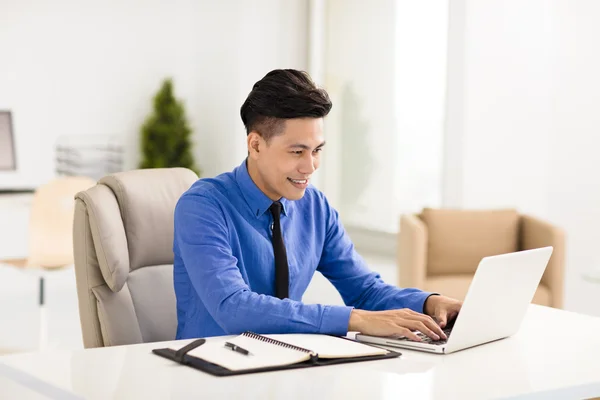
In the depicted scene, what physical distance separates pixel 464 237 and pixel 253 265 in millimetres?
2825

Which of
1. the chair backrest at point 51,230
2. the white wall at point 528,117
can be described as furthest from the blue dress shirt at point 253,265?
the white wall at point 528,117

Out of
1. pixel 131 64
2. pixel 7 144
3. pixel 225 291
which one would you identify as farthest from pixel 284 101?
pixel 131 64

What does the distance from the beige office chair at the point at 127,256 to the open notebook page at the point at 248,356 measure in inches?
22.4

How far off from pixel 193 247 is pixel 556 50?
12.7 feet

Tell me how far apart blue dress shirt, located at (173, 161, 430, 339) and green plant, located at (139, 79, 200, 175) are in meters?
4.58

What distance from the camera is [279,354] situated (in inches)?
68.6

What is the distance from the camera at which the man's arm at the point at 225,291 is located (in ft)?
6.43

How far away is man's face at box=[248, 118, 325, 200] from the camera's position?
2.20 meters

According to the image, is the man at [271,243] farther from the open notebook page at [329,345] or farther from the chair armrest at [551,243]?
the chair armrest at [551,243]

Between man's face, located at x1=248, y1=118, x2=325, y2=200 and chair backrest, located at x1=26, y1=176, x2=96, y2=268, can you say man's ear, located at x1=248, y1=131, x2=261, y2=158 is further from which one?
chair backrest, located at x1=26, y1=176, x2=96, y2=268

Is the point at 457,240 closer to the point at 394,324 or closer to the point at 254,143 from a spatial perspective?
the point at 254,143

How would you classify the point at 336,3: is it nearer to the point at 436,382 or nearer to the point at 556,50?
the point at 556,50

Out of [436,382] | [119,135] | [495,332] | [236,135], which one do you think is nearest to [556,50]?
[236,135]

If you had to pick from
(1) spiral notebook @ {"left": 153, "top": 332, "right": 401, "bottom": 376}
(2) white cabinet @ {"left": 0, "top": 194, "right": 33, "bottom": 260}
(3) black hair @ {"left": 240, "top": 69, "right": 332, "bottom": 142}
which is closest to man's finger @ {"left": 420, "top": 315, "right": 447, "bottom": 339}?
(1) spiral notebook @ {"left": 153, "top": 332, "right": 401, "bottom": 376}
